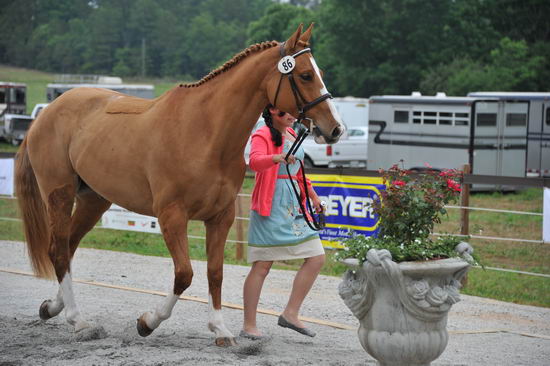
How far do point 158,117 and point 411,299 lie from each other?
7.87 feet

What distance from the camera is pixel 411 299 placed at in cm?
429

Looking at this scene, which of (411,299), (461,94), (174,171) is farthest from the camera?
(461,94)

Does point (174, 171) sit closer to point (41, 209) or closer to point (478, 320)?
point (41, 209)

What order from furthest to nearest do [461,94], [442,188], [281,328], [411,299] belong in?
1. [461,94]
2. [281,328]
3. [442,188]
4. [411,299]

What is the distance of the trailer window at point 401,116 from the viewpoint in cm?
2170

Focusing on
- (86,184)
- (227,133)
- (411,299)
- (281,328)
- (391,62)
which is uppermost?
(391,62)

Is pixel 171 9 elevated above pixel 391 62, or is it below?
above

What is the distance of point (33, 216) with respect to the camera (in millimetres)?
6828

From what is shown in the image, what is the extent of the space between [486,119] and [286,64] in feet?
53.4

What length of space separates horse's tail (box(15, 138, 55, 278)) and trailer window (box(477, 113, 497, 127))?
15563 mm

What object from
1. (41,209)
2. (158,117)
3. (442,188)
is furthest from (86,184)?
(442,188)

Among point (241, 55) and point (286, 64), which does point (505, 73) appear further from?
point (286, 64)

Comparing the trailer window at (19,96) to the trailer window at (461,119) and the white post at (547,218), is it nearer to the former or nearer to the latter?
the trailer window at (461,119)

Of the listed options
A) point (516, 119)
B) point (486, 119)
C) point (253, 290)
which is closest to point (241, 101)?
point (253, 290)
